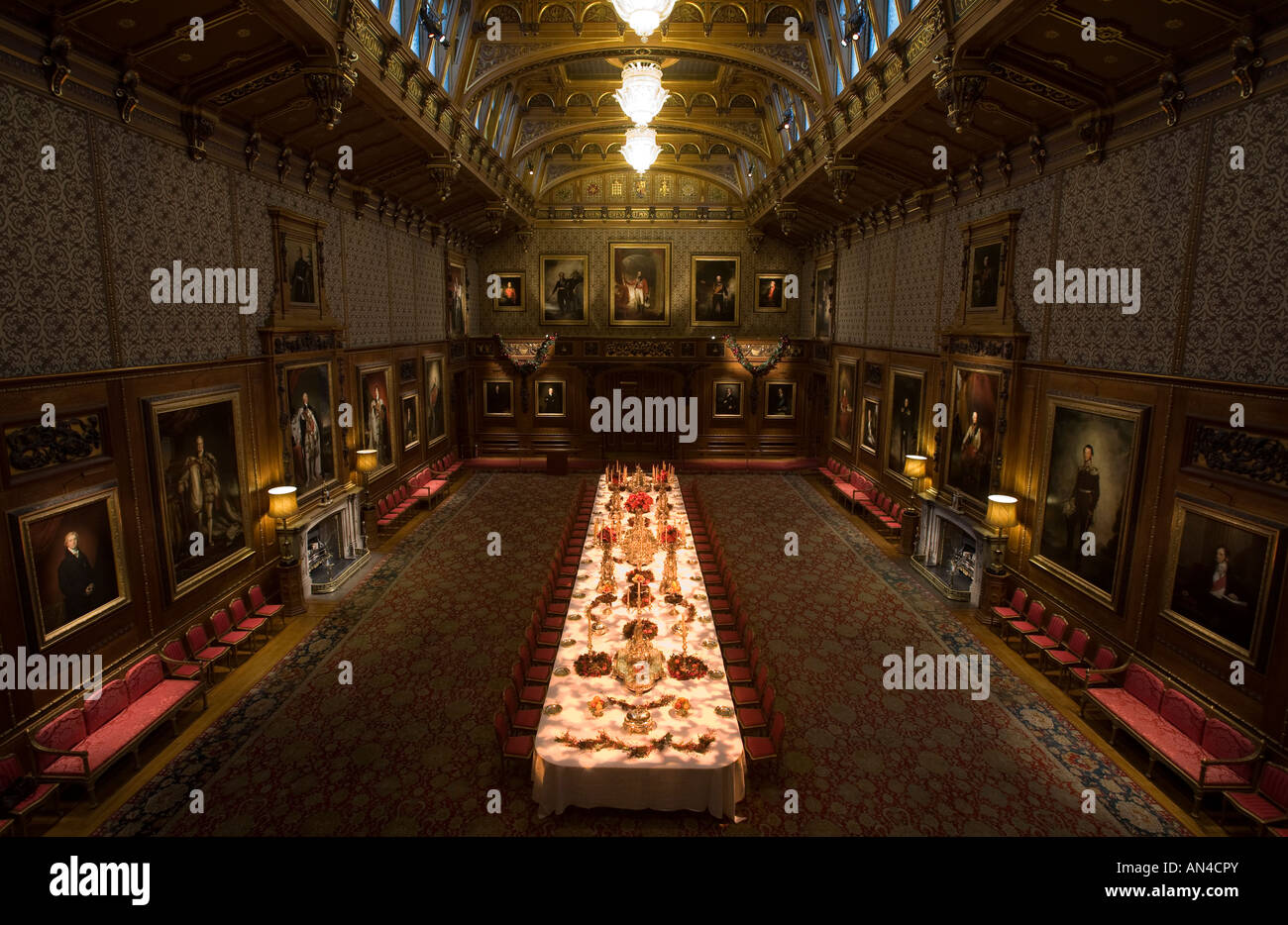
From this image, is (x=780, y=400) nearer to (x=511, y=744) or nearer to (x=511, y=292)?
(x=511, y=292)

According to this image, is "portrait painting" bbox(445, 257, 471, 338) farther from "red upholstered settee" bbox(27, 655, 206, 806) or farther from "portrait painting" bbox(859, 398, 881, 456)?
"red upholstered settee" bbox(27, 655, 206, 806)

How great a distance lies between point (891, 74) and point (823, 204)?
24.5 ft

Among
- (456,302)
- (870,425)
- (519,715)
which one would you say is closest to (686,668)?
(519,715)

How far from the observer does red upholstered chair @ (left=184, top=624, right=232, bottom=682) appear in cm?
825

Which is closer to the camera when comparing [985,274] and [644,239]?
[985,274]

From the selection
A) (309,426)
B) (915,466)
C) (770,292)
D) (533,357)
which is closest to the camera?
(309,426)

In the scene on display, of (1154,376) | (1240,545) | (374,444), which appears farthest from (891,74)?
(374,444)

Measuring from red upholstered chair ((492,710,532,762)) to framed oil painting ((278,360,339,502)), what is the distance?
6.01 meters

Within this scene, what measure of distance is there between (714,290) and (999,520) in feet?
45.4

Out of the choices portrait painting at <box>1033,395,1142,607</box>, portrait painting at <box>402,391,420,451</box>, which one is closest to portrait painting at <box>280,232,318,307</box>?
portrait painting at <box>402,391,420,451</box>

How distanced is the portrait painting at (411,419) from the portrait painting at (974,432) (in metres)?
11.1

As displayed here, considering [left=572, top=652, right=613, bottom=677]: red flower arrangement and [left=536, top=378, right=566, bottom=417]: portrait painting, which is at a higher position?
[left=536, top=378, right=566, bottom=417]: portrait painting

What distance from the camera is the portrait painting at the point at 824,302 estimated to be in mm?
18875

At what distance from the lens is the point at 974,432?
1112cm
